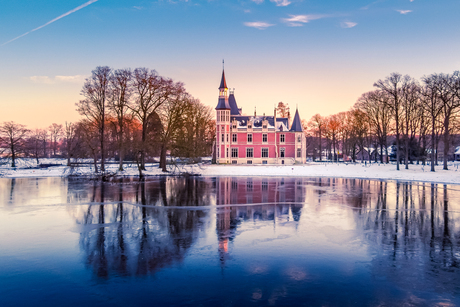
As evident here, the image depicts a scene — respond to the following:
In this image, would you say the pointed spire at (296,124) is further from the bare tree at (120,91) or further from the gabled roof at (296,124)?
the bare tree at (120,91)

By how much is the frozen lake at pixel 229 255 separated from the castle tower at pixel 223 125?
47325 millimetres

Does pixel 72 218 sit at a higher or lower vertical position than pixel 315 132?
lower

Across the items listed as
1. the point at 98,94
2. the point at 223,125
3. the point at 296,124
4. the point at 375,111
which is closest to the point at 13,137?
the point at 98,94

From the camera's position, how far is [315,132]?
3418 inches

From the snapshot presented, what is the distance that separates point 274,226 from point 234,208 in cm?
392

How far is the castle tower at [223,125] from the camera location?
63094 mm

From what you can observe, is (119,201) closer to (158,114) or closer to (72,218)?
(72,218)

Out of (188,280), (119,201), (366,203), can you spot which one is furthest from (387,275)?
(119,201)

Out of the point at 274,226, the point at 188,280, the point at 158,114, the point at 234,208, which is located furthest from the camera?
the point at 158,114

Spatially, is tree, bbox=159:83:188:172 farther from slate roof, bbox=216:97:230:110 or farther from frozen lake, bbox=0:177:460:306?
frozen lake, bbox=0:177:460:306

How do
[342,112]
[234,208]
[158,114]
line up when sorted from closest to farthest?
[234,208], [158,114], [342,112]

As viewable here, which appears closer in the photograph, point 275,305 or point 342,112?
point 275,305

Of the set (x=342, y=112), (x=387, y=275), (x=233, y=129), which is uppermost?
(x=342, y=112)

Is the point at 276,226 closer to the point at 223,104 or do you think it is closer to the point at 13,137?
the point at 13,137
